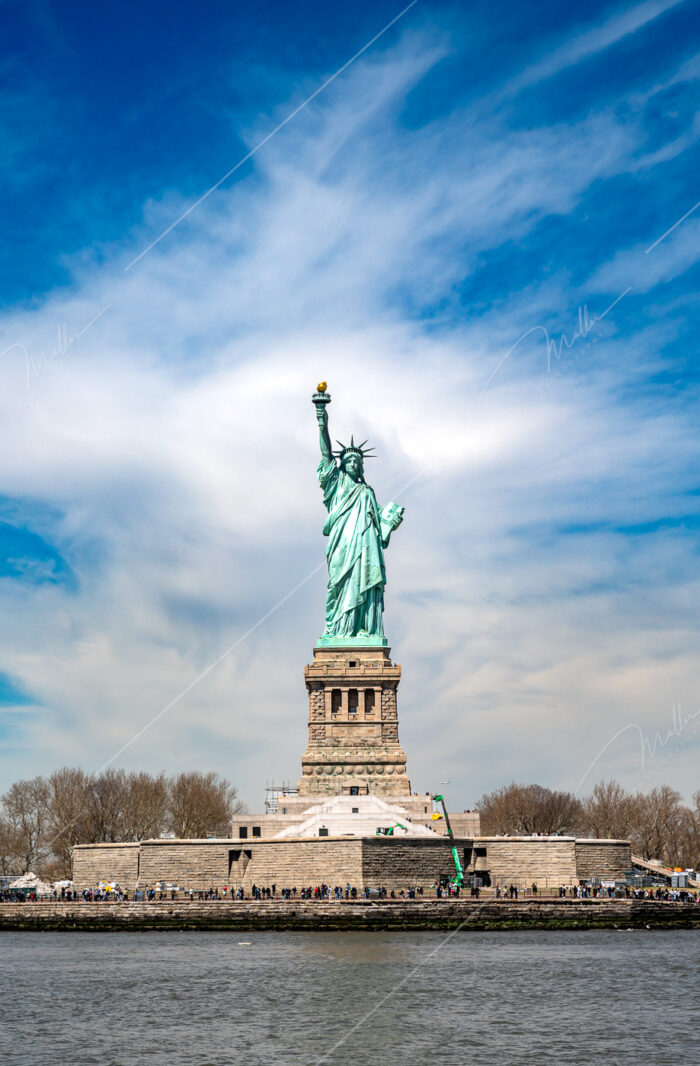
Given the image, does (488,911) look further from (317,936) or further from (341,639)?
(341,639)

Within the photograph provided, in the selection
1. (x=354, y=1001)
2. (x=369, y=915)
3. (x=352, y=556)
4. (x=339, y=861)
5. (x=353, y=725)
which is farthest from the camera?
(x=352, y=556)

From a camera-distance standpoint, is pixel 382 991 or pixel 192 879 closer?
pixel 382 991

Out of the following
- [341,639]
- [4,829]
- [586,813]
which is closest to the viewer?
[341,639]

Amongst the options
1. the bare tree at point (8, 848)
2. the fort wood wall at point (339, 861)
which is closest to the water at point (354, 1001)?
the fort wood wall at point (339, 861)

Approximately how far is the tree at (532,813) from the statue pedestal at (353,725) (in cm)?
2679

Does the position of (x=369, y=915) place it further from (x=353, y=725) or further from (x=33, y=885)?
(x=33, y=885)

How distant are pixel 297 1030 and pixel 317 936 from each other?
679 inches

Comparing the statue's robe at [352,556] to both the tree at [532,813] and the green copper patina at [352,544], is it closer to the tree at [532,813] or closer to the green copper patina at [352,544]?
the green copper patina at [352,544]

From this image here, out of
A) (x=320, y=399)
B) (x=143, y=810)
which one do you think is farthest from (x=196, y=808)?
(x=320, y=399)

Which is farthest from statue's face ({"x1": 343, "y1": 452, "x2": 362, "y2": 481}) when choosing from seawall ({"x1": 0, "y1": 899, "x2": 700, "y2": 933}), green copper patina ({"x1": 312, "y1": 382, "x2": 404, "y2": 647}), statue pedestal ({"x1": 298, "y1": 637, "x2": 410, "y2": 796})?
seawall ({"x1": 0, "y1": 899, "x2": 700, "y2": 933})

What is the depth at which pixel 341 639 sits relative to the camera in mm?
60250

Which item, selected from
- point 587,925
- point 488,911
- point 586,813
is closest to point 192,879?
point 488,911

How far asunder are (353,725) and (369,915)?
14849 mm

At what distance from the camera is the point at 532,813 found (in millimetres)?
82812
